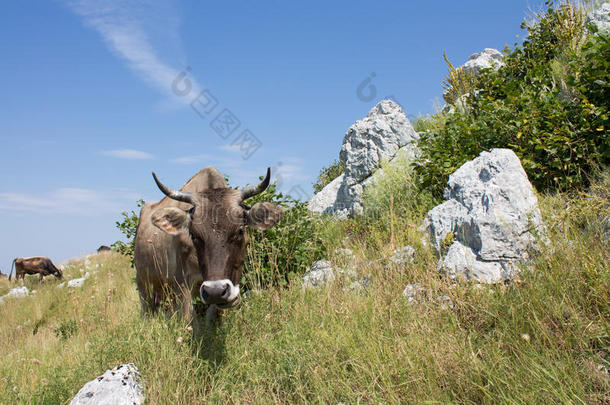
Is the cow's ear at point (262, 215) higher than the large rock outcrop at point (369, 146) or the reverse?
the reverse

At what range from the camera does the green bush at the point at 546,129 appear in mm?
5574

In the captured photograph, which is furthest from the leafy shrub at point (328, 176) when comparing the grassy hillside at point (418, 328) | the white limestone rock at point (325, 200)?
the grassy hillside at point (418, 328)

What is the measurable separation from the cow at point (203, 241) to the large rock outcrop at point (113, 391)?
2.85 feet

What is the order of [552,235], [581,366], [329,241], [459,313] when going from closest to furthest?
[581,366], [459,313], [552,235], [329,241]

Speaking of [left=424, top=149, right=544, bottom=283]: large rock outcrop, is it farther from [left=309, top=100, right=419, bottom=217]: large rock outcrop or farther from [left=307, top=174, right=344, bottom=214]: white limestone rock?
[left=307, top=174, right=344, bottom=214]: white limestone rock

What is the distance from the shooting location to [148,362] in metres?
3.52

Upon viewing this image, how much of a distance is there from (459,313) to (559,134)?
3664 millimetres

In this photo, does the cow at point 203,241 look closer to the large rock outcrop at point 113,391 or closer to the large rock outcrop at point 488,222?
the large rock outcrop at point 113,391

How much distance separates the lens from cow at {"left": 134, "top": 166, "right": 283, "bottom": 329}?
3.78 metres

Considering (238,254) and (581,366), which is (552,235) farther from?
(238,254)

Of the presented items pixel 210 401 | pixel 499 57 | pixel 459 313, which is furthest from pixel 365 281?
pixel 499 57

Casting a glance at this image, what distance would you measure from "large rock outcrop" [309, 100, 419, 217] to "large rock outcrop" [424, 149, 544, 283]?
4.23 meters

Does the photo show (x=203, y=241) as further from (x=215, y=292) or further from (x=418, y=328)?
(x=418, y=328)

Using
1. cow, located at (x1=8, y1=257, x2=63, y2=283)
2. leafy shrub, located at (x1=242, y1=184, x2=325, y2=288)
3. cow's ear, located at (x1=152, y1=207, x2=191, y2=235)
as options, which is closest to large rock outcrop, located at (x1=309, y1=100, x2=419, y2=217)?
leafy shrub, located at (x1=242, y1=184, x2=325, y2=288)
